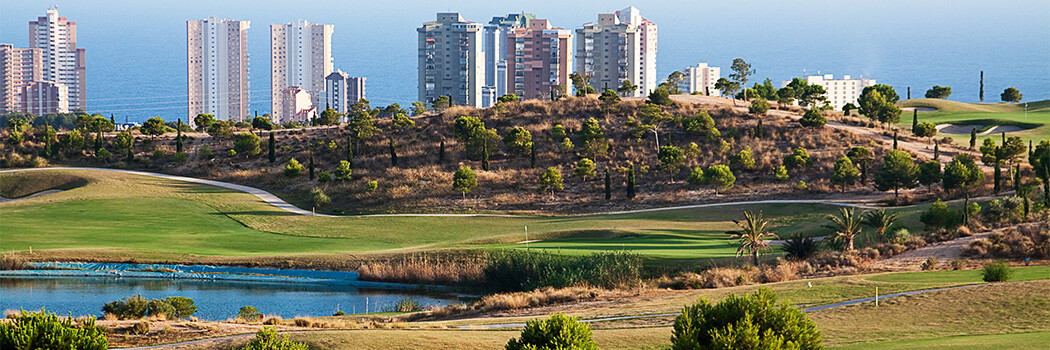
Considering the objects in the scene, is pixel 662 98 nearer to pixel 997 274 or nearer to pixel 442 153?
pixel 442 153

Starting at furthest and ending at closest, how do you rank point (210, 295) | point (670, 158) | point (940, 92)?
1. point (940, 92)
2. point (670, 158)
3. point (210, 295)

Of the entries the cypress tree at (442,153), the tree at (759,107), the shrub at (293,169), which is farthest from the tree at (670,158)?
the shrub at (293,169)

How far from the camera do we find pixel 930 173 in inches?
2365

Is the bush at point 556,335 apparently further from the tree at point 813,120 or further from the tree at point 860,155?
the tree at point 813,120

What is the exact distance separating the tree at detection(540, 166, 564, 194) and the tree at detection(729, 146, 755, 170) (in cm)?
1215

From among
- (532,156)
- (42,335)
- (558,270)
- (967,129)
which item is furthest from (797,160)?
(42,335)

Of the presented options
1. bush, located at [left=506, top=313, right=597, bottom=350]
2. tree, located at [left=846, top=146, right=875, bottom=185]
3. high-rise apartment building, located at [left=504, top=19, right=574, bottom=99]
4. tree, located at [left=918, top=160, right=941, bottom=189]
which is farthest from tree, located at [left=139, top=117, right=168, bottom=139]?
high-rise apartment building, located at [left=504, top=19, right=574, bottom=99]

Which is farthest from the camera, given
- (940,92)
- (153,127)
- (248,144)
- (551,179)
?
(940,92)

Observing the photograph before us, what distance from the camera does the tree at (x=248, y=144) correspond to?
261 ft

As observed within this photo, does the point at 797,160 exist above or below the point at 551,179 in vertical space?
above

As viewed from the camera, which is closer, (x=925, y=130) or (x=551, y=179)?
(x=551, y=179)

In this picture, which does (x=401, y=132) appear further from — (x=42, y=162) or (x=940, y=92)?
(x=940, y=92)

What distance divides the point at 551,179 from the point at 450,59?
378 feet

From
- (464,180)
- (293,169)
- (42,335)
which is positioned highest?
(293,169)
